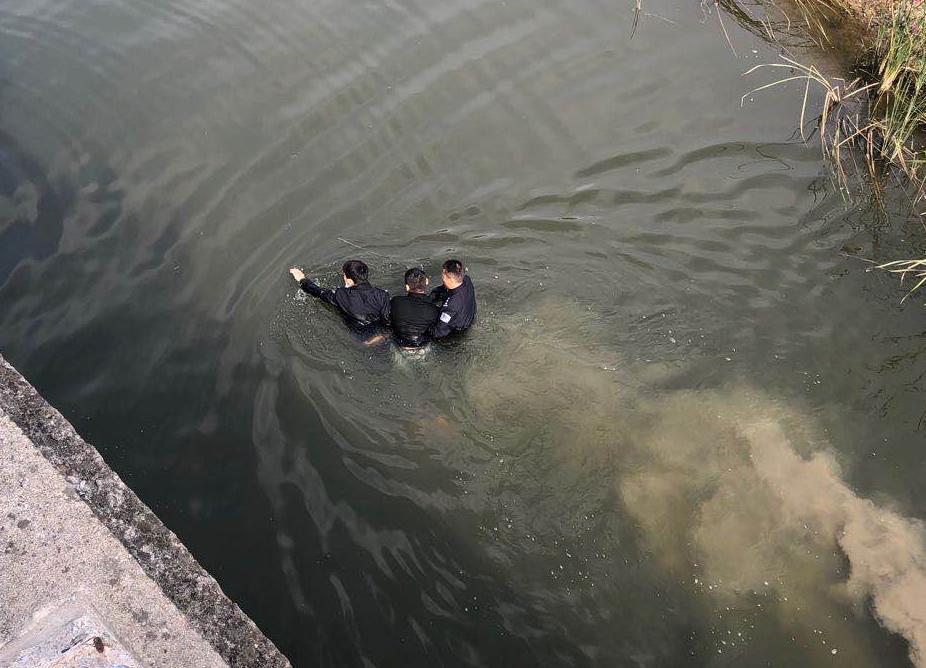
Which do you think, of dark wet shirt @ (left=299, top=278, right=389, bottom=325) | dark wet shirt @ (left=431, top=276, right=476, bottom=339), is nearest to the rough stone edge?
dark wet shirt @ (left=299, top=278, right=389, bottom=325)

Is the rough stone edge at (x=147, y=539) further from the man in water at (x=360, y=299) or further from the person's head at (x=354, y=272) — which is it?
the person's head at (x=354, y=272)

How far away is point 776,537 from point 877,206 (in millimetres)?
3758

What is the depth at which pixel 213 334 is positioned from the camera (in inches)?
257

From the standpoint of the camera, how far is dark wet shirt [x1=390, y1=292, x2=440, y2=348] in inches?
236

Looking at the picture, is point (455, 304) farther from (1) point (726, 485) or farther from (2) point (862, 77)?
(2) point (862, 77)

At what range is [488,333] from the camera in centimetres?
640

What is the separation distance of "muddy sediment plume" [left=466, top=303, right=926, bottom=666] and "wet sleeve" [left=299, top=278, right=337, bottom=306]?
135 centimetres

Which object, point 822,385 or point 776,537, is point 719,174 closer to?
point 822,385

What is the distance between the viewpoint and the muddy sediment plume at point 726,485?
489cm

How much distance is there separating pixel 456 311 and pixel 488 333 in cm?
54

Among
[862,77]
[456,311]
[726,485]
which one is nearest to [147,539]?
[456,311]

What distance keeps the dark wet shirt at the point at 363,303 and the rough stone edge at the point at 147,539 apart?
224cm

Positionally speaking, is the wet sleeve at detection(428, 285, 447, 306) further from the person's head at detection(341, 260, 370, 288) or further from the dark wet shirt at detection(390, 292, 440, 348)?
the person's head at detection(341, 260, 370, 288)

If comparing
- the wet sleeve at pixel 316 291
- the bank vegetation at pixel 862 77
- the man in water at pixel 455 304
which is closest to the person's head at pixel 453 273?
the man in water at pixel 455 304
